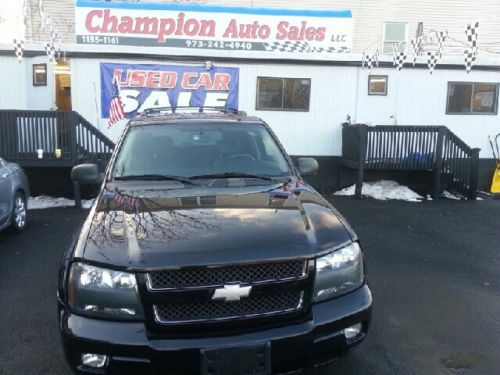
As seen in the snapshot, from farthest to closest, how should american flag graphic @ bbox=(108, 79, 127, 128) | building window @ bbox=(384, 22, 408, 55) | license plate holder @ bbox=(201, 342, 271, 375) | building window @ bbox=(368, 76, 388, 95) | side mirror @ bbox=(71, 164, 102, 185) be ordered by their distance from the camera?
1. building window @ bbox=(384, 22, 408, 55)
2. building window @ bbox=(368, 76, 388, 95)
3. american flag graphic @ bbox=(108, 79, 127, 128)
4. side mirror @ bbox=(71, 164, 102, 185)
5. license plate holder @ bbox=(201, 342, 271, 375)

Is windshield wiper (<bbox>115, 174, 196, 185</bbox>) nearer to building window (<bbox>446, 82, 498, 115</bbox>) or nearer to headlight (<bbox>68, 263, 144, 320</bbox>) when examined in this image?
headlight (<bbox>68, 263, 144, 320</bbox>)

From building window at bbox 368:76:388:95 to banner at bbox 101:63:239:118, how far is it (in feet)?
10.3

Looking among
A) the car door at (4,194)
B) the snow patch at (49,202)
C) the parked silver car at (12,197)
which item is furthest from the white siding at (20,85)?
the car door at (4,194)

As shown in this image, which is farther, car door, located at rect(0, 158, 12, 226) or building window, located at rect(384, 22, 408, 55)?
building window, located at rect(384, 22, 408, 55)

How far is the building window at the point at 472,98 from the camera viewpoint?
12.4 meters

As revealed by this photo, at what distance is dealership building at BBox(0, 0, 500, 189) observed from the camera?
37.1ft

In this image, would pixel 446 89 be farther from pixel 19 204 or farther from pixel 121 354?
pixel 121 354

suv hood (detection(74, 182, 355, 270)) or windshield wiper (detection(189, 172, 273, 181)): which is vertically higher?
windshield wiper (detection(189, 172, 273, 181))

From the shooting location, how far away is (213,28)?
11.8m

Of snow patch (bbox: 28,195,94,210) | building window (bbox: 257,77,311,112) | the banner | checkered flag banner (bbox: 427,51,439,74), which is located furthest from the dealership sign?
snow patch (bbox: 28,195,94,210)

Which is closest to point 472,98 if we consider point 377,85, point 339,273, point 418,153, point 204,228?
point 377,85

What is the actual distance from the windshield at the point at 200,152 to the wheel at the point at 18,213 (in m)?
3.66

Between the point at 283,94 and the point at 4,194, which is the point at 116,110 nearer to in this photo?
the point at 283,94

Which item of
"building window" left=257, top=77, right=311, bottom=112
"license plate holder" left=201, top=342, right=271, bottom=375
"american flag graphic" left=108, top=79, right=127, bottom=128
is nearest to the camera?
"license plate holder" left=201, top=342, right=271, bottom=375
